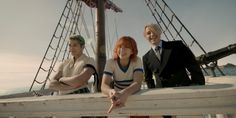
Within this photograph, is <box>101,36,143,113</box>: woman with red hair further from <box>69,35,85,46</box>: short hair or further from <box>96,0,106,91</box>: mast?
<box>96,0,106,91</box>: mast

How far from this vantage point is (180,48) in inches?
123

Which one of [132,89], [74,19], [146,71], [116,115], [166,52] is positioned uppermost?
[74,19]

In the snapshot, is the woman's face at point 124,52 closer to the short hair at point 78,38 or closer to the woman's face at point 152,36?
the woman's face at point 152,36

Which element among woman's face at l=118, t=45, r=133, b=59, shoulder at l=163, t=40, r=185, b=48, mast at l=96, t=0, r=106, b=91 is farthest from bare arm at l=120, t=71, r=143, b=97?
mast at l=96, t=0, r=106, b=91

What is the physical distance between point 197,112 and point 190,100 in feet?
0.30

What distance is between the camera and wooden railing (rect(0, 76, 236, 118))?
143 cm

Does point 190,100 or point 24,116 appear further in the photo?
point 24,116

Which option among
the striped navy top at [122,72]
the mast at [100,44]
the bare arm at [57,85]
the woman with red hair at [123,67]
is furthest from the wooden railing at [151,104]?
the mast at [100,44]

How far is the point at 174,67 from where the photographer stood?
3.05m

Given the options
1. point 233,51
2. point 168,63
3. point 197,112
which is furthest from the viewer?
point 233,51

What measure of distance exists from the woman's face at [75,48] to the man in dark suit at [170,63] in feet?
3.19

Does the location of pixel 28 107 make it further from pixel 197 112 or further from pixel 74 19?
pixel 74 19

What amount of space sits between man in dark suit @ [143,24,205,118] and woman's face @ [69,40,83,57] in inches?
38.3

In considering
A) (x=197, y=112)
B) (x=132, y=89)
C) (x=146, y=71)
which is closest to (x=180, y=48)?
(x=146, y=71)
